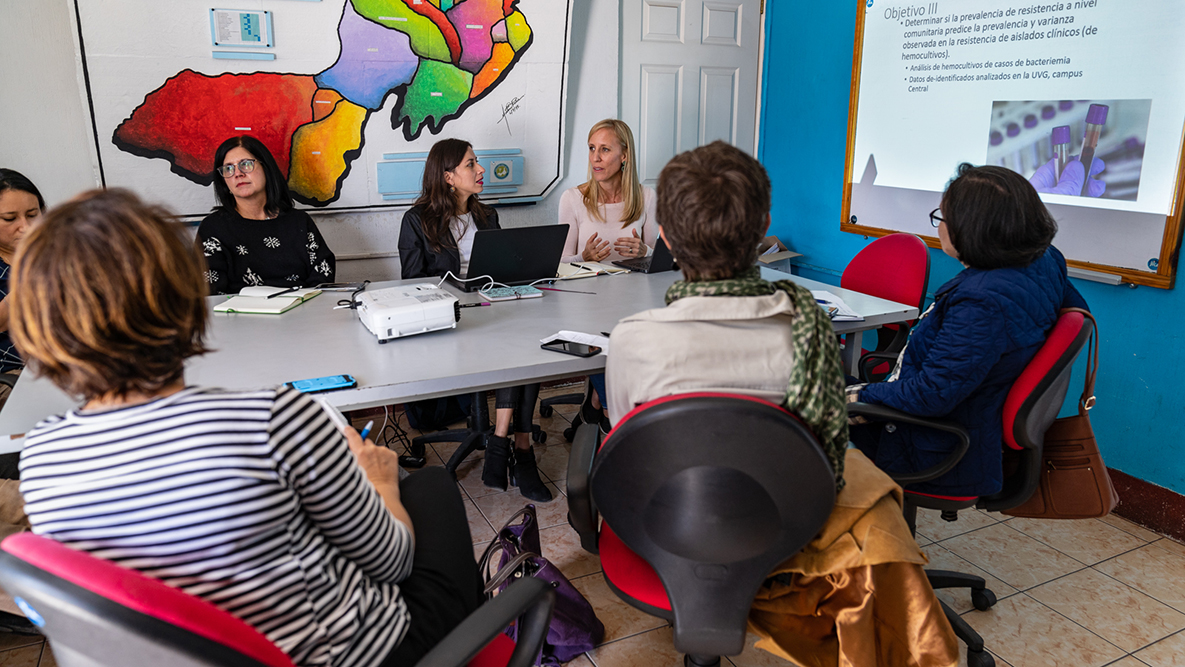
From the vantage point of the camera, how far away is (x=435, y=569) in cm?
124

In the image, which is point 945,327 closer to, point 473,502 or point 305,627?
point 305,627

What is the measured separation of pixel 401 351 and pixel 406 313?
125 mm

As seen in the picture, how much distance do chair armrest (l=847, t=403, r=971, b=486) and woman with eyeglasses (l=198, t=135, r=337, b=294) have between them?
2.10 m

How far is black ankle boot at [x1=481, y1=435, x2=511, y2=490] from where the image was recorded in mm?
2908

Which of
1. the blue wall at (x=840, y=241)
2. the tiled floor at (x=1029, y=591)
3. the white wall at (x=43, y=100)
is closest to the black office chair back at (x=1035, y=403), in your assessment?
the tiled floor at (x=1029, y=591)

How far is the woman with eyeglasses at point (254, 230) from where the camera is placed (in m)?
2.96

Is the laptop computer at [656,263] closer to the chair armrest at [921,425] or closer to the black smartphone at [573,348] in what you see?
the black smartphone at [573,348]

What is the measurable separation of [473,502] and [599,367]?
113 centimetres

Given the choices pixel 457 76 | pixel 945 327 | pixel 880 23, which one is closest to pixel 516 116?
pixel 457 76

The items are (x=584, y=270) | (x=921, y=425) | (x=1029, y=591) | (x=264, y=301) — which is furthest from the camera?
(x=584, y=270)

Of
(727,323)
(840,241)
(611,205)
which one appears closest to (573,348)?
(727,323)

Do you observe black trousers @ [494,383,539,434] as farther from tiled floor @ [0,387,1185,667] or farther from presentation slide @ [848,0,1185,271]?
presentation slide @ [848,0,1185,271]

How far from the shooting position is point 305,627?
939mm

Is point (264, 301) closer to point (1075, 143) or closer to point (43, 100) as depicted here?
point (43, 100)
